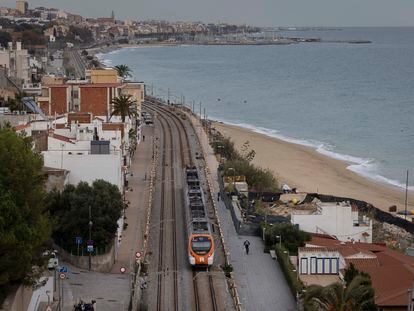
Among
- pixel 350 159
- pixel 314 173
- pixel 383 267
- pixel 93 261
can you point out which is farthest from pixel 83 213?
pixel 350 159

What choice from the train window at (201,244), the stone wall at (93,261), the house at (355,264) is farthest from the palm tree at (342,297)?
the stone wall at (93,261)

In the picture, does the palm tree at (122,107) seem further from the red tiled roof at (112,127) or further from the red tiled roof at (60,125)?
the red tiled roof at (60,125)

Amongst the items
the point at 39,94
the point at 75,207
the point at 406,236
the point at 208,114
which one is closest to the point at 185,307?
the point at 75,207

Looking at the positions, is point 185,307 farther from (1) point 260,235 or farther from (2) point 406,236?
(2) point 406,236

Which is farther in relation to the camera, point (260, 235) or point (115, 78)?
point (115, 78)

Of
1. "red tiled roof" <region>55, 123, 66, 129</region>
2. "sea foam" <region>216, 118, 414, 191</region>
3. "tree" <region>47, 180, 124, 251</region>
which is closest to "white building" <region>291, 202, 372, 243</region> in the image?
"tree" <region>47, 180, 124, 251</region>

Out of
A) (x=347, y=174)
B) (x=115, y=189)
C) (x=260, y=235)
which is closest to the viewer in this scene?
(x=115, y=189)
